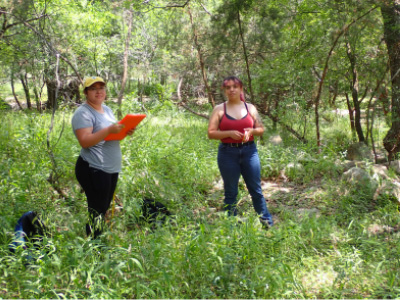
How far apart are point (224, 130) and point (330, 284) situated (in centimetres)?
150

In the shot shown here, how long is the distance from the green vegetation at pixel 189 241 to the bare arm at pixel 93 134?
27.8 inches

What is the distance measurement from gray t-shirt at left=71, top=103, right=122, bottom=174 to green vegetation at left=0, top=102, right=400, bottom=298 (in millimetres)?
572

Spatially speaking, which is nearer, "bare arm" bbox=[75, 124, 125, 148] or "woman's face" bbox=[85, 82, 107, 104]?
"bare arm" bbox=[75, 124, 125, 148]

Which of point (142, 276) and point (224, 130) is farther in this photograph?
point (224, 130)

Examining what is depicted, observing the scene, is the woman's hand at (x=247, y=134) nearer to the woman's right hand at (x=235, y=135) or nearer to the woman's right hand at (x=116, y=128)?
the woman's right hand at (x=235, y=135)

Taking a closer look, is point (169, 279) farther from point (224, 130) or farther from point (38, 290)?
point (224, 130)

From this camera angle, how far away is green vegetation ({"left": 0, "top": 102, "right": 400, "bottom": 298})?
7.16 ft

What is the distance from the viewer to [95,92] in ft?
8.45

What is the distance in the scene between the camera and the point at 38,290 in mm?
1973

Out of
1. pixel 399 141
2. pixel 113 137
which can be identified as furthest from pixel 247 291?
pixel 399 141

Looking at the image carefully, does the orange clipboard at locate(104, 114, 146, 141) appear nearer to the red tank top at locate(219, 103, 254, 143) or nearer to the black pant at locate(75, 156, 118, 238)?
the black pant at locate(75, 156, 118, 238)

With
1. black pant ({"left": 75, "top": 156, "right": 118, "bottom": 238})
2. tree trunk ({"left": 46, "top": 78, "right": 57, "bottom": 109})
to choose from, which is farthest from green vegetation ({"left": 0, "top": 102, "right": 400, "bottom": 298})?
tree trunk ({"left": 46, "top": 78, "right": 57, "bottom": 109})

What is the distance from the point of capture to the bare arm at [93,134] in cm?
244

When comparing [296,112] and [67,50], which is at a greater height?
[67,50]
